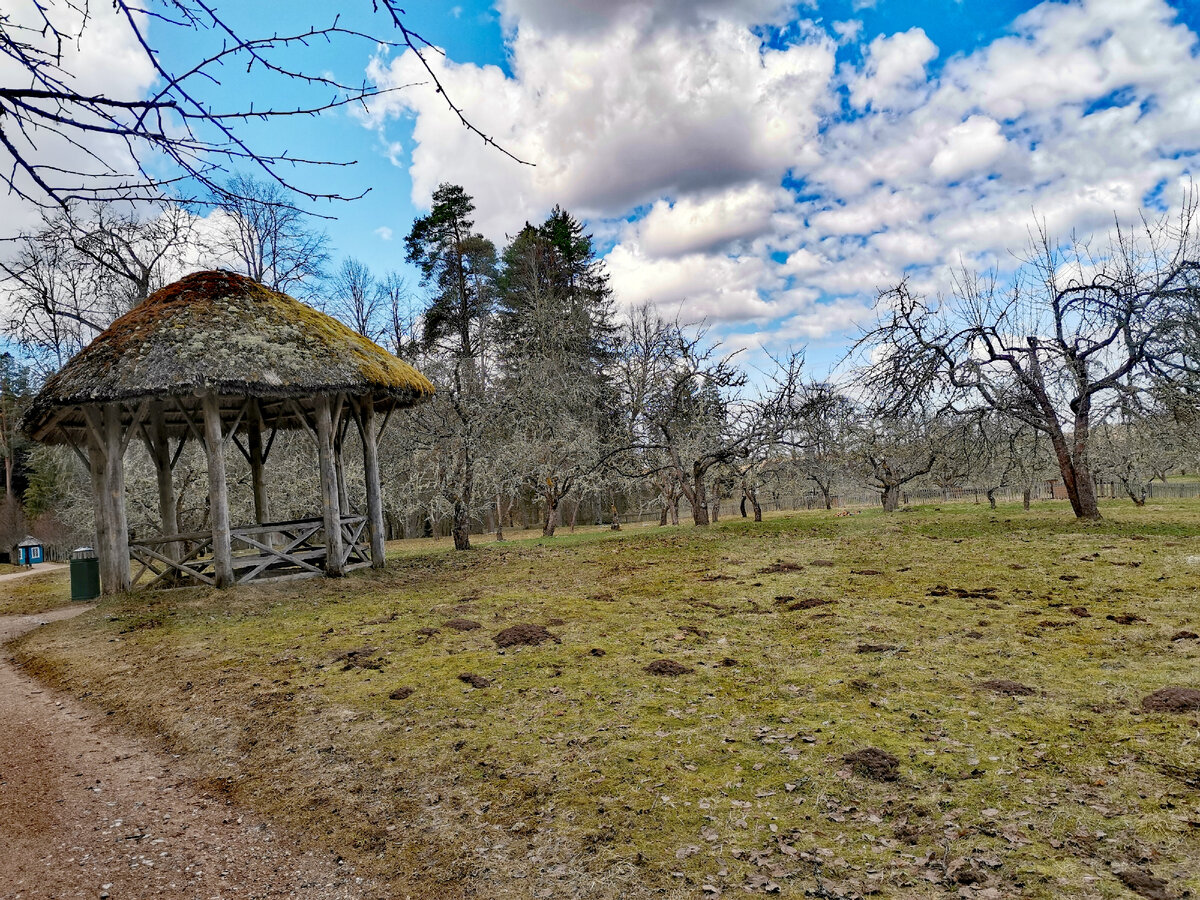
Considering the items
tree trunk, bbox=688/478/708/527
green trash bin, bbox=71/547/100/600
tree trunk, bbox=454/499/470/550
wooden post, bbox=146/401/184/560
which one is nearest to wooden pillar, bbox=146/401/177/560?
wooden post, bbox=146/401/184/560

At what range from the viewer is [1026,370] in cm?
1137

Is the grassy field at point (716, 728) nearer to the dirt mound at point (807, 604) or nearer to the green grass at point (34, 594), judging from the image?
the dirt mound at point (807, 604)

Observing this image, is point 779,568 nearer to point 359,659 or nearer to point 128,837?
point 359,659

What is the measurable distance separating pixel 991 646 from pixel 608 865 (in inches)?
159

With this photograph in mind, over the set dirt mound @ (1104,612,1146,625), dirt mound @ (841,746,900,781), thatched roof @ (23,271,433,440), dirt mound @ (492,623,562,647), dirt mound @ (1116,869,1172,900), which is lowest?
dirt mound @ (1116,869,1172,900)

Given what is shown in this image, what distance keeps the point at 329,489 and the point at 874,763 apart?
31.9 feet

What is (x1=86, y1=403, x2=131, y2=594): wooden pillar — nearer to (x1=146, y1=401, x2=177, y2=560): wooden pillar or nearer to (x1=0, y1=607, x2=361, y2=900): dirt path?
(x1=146, y1=401, x2=177, y2=560): wooden pillar

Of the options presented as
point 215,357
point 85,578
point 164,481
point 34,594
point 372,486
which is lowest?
point 34,594

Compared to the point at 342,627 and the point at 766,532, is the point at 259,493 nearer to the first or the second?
the point at 342,627

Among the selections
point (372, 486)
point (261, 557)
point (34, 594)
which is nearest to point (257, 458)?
point (261, 557)

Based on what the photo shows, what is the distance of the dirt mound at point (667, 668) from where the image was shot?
5036 mm

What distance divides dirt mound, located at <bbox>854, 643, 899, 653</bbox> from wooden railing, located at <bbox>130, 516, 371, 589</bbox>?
8.98 metres

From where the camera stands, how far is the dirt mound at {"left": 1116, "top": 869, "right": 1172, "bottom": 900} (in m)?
2.26

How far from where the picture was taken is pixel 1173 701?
375 cm
